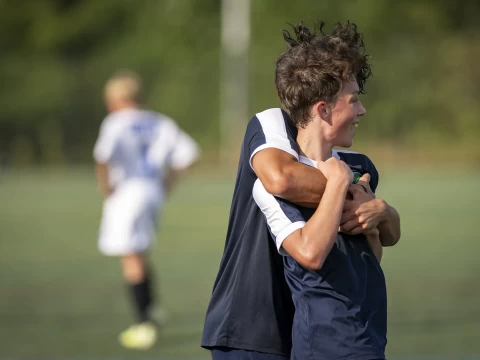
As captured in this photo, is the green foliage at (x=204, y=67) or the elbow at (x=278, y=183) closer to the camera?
the elbow at (x=278, y=183)

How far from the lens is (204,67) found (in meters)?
30.1

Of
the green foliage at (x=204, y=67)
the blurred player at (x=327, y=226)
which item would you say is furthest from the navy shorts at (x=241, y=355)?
the green foliage at (x=204, y=67)

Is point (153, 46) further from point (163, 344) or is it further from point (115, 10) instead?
point (163, 344)

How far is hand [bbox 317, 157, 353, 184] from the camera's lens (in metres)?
2.94

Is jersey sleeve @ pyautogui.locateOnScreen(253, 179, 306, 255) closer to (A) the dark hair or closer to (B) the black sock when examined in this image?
(A) the dark hair

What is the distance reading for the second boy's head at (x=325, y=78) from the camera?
296 cm

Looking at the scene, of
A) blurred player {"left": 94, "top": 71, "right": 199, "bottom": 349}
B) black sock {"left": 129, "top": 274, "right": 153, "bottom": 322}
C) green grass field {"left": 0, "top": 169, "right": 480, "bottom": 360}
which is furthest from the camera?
blurred player {"left": 94, "top": 71, "right": 199, "bottom": 349}

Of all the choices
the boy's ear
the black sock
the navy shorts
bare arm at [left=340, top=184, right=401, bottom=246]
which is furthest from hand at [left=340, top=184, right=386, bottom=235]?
the black sock

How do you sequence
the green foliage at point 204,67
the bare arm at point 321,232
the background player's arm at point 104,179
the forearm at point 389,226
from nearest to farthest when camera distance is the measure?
the bare arm at point 321,232 < the forearm at point 389,226 < the background player's arm at point 104,179 < the green foliage at point 204,67

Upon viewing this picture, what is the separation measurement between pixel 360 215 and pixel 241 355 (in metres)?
0.61

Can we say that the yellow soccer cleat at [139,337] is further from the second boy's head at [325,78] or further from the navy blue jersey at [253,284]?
the second boy's head at [325,78]

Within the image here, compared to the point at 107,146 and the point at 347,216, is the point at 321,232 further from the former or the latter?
the point at 107,146

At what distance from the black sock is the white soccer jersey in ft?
3.31

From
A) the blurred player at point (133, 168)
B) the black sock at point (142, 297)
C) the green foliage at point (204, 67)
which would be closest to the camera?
the black sock at point (142, 297)
